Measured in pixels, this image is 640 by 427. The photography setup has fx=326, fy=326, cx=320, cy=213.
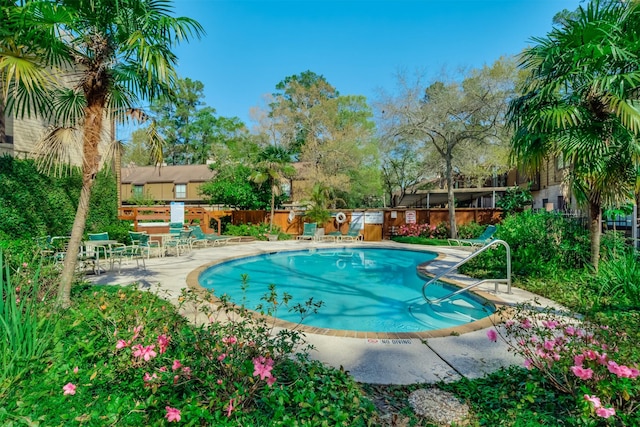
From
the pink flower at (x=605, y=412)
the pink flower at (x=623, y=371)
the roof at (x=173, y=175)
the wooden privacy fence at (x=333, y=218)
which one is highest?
the roof at (x=173, y=175)

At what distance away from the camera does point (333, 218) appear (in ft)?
63.0

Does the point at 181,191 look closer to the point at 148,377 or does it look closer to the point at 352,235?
the point at 352,235

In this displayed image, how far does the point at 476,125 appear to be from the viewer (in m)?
14.9

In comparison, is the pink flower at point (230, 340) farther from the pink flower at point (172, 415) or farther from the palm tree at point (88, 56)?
the palm tree at point (88, 56)

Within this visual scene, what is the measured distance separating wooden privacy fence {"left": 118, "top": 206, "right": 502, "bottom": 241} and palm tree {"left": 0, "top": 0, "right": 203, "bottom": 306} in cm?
1022

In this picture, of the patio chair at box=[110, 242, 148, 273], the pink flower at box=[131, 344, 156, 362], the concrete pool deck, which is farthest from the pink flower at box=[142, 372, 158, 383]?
the patio chair at box=[110, 242, 148, 273]

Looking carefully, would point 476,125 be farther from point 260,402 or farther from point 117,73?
point 260,402

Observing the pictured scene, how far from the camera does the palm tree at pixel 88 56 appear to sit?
171 inches

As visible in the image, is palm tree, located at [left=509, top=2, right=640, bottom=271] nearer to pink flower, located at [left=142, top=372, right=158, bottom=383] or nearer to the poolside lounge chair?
pink flower, located at [left=142, top=372, right=158, bottom=383]

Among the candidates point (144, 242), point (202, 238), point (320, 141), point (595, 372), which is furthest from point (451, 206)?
point (595, 372)

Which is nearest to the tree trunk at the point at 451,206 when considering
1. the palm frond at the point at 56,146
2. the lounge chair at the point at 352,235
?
the lounge chair at the point at 352,235

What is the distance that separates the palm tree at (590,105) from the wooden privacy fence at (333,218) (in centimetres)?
1055

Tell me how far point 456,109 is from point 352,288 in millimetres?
10549

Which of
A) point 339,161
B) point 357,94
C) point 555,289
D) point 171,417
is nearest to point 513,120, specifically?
point 555,289
